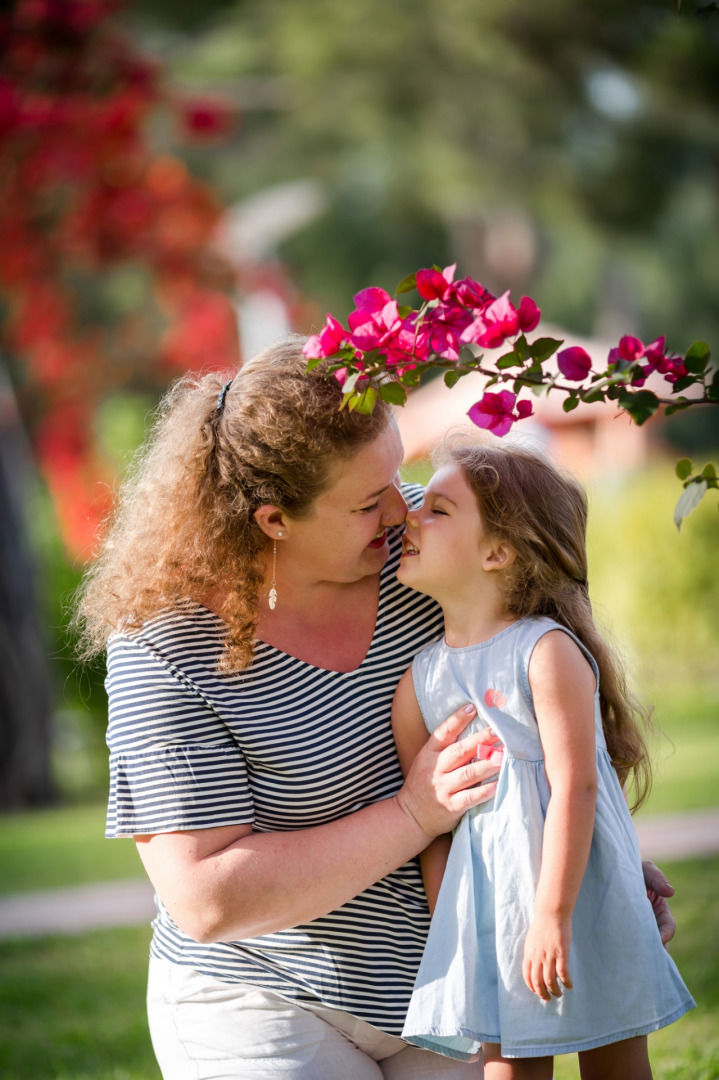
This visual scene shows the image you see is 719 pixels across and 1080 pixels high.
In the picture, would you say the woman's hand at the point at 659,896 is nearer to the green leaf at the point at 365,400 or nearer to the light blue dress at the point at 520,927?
the light blue dress at the point at 520,927

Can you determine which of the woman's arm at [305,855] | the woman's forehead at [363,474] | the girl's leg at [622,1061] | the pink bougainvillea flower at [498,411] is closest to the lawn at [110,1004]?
the girl's leg at [622,1061]

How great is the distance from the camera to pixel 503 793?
1.96 meters

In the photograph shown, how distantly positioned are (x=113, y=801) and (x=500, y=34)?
9.34 m

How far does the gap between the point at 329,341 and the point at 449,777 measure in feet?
2.46

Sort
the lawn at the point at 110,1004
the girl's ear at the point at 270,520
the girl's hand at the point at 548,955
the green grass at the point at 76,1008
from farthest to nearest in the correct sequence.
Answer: the green grass at the point at 76,1008 < the lawn at the point at 110,1004 < the girl's ear at the point at 270,520 < the girl's hand at the point at 548,955

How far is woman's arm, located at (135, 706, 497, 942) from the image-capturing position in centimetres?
193

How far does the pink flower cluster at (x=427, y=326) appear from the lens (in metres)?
1.70

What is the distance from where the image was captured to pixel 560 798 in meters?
1.88

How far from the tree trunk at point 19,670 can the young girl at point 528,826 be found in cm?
689

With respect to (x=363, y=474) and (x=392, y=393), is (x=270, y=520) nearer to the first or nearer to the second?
(x=363, y=474)

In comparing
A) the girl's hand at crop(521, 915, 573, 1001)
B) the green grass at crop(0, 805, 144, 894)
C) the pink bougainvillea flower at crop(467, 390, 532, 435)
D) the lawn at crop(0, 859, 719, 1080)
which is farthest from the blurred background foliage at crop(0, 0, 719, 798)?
the pink bougainvillea flower at crop(467, 390, 532, 435)

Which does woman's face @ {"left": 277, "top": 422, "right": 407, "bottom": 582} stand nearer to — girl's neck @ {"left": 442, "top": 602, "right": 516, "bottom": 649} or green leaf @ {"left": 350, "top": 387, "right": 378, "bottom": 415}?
girl's neck @ {"left": 442, "top": 602, "right": 516, "bottom": 649}

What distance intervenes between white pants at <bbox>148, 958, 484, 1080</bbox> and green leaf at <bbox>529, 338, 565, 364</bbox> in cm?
117

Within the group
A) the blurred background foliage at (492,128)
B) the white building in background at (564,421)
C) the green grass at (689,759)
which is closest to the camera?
the green grass at (689,759)
